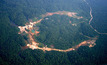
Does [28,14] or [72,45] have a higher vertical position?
[28,14]

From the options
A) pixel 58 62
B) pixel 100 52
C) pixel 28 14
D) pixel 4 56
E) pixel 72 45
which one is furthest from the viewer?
pixel 28 14

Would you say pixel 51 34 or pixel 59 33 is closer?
pixel 51 34

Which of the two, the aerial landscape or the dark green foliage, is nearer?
the aerial landscape

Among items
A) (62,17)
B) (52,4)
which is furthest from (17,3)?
(62,17)

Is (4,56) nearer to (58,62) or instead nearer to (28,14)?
(58,62)

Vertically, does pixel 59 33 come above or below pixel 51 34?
below

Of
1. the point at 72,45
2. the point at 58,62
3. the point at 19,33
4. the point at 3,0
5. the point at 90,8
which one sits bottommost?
the point at 58,62

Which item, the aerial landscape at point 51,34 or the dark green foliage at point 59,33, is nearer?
the aerial landscape at point 51,34

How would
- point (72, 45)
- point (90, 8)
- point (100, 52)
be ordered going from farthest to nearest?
point (90, 8), point (72, 45), point (100, 52)
